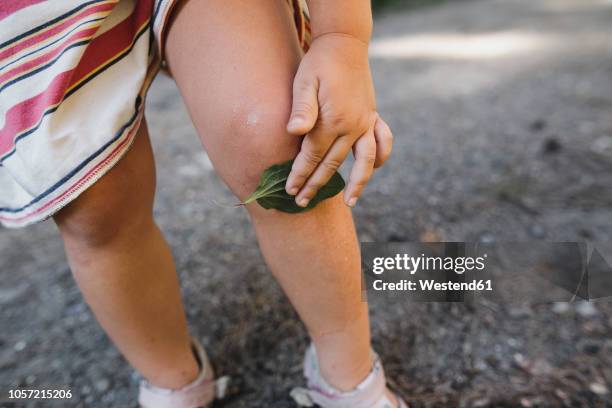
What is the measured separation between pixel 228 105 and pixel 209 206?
851mm

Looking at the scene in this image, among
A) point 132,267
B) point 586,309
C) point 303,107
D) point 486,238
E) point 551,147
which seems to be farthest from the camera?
point 551,147

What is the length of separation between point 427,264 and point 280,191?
1.74ft

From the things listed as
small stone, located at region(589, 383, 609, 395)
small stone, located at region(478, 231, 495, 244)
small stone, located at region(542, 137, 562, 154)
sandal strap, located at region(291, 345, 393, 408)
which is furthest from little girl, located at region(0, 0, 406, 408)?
small stone, located at region(542, 137, 562, 154)

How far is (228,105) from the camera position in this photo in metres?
0.50

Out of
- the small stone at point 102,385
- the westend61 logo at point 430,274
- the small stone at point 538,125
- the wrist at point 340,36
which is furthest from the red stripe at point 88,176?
the small stone at point 538,125

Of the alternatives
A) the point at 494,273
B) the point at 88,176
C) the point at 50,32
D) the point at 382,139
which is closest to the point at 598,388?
the point at 494,273

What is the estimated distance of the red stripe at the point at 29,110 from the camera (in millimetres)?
498

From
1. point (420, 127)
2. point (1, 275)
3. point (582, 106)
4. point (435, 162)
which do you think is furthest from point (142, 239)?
point (582, 106)

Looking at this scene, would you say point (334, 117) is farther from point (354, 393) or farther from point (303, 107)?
point (354, 393)

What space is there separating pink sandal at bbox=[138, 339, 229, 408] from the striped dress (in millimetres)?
314

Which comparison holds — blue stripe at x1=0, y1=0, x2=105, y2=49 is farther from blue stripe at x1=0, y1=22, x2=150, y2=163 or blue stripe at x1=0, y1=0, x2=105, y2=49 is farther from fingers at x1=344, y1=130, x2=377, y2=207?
fingers at x1=344, y1=130, x2=377, y2=207

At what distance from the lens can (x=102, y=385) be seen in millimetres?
809

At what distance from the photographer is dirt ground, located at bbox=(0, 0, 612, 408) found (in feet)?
2.57

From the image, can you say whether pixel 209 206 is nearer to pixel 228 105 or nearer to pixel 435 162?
pixel 435 162
